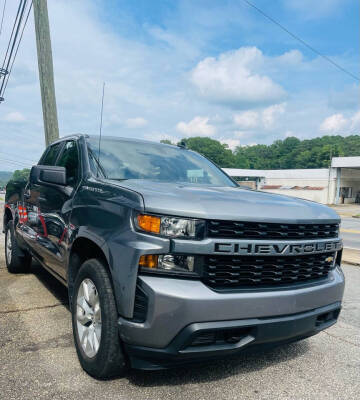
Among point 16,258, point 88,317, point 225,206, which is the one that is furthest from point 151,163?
point 16,258

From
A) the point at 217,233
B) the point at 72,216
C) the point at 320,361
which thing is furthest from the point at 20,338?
the point at 320,361

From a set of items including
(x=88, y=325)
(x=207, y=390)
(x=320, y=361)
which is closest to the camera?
(x=207, y=390)

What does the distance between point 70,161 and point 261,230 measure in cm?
218

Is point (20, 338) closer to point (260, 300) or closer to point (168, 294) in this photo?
point (168, 294)

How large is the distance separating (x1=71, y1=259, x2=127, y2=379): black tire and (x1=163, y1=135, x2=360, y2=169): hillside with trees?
333 ft

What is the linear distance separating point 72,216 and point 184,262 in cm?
128

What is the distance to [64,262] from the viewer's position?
10.5 ft

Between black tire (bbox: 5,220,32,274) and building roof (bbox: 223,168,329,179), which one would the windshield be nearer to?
black tire (bbox: 5,220,32,274)

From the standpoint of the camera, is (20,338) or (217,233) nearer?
(217,233)

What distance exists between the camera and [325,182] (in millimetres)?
47312

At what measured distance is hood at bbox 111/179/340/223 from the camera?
7.24ft

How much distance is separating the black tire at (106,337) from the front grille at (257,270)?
615 mm

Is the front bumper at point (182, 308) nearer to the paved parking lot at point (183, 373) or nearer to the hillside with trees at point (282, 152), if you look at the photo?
the paved parking lot at point (183, 373)

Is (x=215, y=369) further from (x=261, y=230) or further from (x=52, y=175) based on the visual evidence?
(x=52, y=175)
